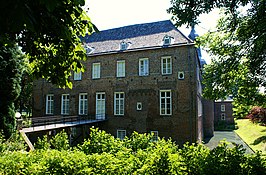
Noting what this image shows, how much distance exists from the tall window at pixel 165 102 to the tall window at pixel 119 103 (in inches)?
148

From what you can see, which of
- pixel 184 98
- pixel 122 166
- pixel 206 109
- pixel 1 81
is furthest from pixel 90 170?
pixel 206 109

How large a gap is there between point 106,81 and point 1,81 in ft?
35.3

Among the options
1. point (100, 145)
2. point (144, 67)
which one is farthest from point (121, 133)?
point (100, 145)

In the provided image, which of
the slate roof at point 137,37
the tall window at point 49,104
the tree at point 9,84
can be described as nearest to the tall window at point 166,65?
the slate roof at point 137,37

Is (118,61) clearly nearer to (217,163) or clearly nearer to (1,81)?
(1,81)

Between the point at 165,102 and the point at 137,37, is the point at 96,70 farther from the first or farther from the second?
the point at 165,102

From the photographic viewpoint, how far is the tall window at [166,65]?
63.4 feet

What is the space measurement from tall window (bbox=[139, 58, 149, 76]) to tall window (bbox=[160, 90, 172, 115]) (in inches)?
92.1

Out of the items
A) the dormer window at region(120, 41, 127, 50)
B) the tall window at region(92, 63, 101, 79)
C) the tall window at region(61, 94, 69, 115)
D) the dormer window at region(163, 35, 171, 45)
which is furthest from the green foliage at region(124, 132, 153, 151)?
the tall window at region(61, 94, 69, 115)

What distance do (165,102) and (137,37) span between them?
7.24 meters

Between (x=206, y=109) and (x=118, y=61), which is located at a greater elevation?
(x=118, y=61)

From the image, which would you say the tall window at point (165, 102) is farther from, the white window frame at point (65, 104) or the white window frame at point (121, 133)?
the white window frame at point (65, 104)

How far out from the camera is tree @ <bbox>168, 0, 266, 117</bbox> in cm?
591

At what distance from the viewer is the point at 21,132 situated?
44.4 ft
